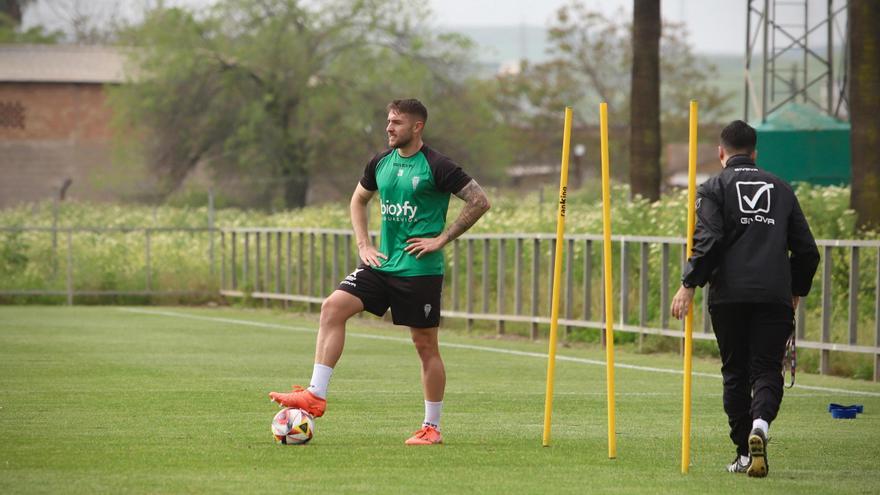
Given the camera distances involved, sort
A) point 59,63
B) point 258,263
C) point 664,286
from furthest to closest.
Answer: point 59,63 < point 258,263 < point 664,286

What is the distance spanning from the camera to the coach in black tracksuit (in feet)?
27.2

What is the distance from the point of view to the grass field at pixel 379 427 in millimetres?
7992

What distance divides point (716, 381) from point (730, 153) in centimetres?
618

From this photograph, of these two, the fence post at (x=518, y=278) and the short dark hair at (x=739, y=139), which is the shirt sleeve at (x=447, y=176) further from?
the fence post at (x=518, y=278)

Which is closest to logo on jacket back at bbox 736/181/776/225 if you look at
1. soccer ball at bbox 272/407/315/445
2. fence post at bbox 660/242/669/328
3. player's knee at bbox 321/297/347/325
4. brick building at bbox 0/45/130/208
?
player's knee at bbox 321/297/347/325

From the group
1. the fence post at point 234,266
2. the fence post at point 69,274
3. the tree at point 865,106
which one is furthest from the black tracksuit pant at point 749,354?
the fence post at point 69,274

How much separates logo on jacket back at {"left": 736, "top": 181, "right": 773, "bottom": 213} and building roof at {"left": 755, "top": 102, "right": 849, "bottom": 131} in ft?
66.6

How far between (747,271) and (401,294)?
2.18 m

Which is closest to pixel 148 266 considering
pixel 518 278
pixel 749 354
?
pixel 518 278

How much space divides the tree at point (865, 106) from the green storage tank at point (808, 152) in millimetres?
8883

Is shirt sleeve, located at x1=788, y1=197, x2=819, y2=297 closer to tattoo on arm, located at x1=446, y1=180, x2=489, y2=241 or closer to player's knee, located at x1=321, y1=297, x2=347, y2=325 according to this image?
tattoo on arm, located at x1=446, y1=180, x2=489, y2=241

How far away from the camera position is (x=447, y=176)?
944 centimetres

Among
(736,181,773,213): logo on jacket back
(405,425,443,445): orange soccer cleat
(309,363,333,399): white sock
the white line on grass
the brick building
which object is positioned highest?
the brick building

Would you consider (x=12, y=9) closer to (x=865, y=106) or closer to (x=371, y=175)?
(x=865, y=106)
